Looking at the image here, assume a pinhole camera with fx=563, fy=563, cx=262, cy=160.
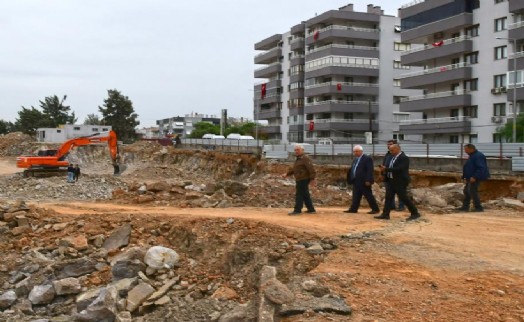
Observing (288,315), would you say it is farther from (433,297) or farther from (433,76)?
(433,76)

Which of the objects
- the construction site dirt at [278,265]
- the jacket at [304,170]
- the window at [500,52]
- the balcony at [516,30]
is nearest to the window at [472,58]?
the window at [500,52]

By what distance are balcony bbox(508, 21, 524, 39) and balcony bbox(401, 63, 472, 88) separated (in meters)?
4.73

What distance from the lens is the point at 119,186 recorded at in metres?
28.4

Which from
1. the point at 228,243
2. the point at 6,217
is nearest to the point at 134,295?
the point at 228,243

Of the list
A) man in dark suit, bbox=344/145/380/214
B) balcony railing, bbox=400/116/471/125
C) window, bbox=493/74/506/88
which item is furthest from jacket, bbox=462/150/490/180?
balcony railing, bbox=400/116/471/125

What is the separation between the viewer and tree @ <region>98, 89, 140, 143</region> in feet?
278

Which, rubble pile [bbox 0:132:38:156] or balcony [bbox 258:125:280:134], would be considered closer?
rubble pile [bbox 0:132:38:156]

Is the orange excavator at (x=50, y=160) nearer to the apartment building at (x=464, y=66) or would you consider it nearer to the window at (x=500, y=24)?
the apartment building at (x=464, y=66)

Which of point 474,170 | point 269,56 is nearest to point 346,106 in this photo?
point 269,56

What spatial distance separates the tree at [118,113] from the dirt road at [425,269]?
76.7 meters

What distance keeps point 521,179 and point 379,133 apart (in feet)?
142

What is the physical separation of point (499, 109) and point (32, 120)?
73856mm

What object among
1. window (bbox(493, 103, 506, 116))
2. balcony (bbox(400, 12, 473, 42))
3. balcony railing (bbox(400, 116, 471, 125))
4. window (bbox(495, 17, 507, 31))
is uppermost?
balcony (bbox(400, 12, 473, 42))

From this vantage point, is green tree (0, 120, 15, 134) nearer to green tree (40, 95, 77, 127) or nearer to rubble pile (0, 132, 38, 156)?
green tree (40, 95, 77, 127)
